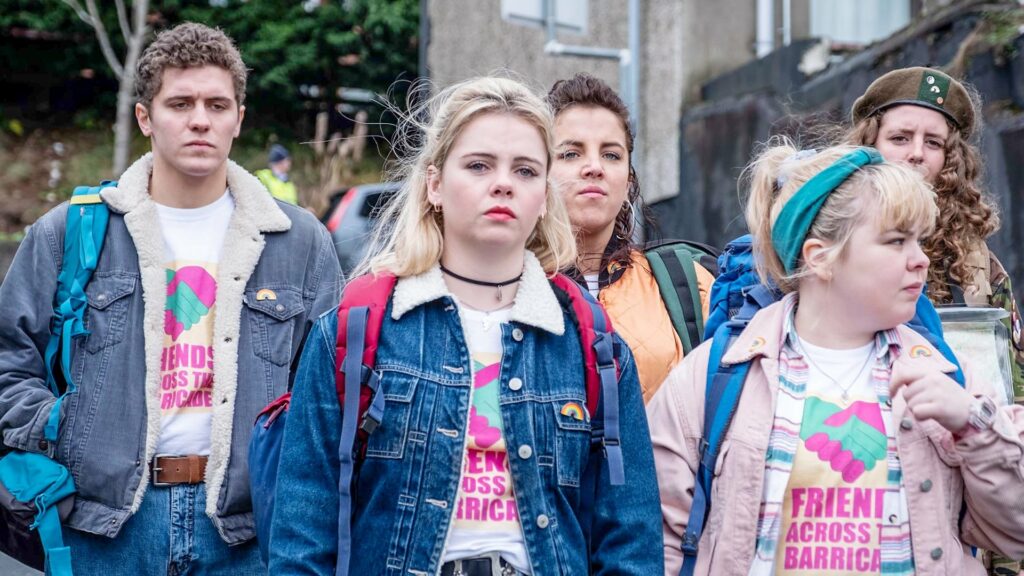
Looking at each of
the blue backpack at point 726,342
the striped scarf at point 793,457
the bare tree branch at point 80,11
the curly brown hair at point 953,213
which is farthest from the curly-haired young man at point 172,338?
the bare tree branch at point 80,11

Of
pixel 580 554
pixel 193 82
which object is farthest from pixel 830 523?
pixel 193 82

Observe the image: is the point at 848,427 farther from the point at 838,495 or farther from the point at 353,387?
the point at 353,387

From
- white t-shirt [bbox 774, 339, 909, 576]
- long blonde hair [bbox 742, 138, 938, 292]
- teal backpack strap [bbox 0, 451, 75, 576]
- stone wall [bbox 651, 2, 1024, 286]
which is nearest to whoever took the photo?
white t-shirt [bbox 774, 339, 909, 576]

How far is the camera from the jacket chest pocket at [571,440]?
283cm

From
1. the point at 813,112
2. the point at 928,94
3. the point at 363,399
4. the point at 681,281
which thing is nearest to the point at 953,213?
the point at 928,94

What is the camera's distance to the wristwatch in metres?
2.80

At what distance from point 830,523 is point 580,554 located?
0.66 metres

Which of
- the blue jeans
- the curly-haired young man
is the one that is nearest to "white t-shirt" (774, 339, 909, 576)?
the curly-haired young man

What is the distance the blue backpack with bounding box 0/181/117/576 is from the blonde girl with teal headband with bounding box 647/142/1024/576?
1889 mm

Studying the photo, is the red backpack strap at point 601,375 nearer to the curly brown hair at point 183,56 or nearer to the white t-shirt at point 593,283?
the white t-shirt at point 593,283

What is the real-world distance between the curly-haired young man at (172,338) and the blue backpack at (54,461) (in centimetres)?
3

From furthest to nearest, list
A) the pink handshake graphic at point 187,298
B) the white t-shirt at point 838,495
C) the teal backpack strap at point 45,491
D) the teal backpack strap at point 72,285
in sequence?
the pink handshake graphic at point 187,298, the teal backpack strap at point 72,285, the teal backpack strap at point 45,491, the white t-shirt at point 838,495

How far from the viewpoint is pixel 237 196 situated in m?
4.12

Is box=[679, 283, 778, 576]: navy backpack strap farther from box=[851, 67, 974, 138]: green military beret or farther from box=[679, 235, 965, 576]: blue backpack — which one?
box=[851, 67, 974, 138]: green military beret
